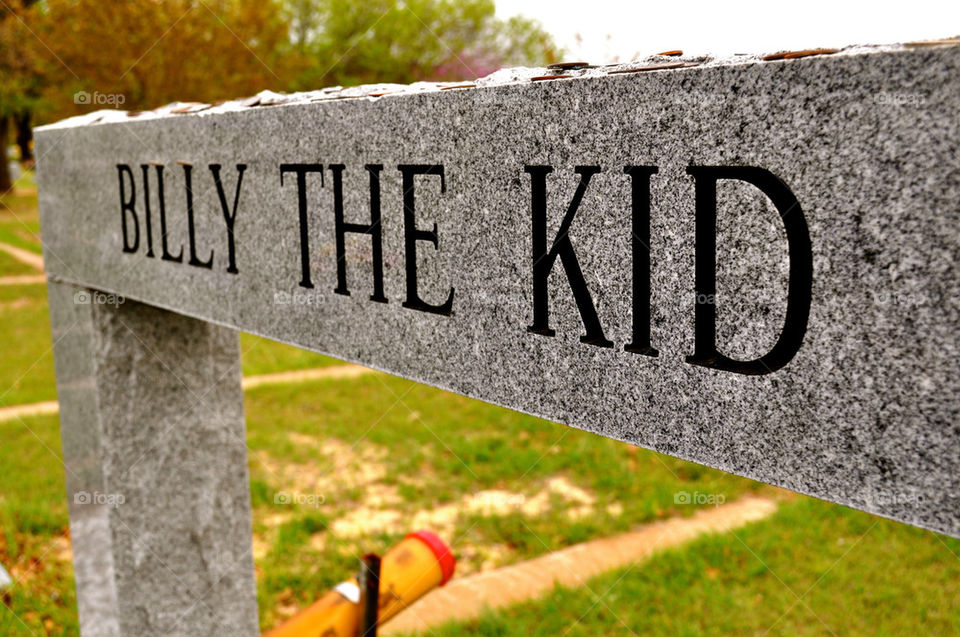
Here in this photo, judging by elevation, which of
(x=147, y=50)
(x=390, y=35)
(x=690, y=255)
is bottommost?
(x=690, y=255)

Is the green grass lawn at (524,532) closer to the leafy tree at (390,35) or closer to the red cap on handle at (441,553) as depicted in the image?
the red cap on handle at (441,553)

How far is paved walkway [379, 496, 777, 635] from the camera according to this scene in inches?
146

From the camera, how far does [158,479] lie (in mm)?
2891

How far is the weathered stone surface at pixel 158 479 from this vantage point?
→ 2.85m

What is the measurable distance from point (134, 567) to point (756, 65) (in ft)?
8.69

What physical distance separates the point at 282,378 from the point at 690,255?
22.3ft

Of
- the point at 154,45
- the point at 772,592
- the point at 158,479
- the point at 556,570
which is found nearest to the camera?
the point at 158,479

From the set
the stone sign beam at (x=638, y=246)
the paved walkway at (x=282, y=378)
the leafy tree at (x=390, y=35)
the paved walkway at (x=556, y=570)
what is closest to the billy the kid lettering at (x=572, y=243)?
the stone sign beam at (x=638, y=246)

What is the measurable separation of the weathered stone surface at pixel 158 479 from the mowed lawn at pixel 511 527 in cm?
94

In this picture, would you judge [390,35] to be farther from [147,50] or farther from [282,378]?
[282,378]

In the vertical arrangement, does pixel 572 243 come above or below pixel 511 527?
above

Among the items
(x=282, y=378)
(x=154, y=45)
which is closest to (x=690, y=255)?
(x=282, y=378)

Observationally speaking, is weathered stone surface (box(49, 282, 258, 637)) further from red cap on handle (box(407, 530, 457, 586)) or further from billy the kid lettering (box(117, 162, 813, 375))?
billy the kid lettering (box(117, 162, 813, 375))

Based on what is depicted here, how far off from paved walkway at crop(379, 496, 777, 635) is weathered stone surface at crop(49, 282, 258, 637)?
3.14 ft
